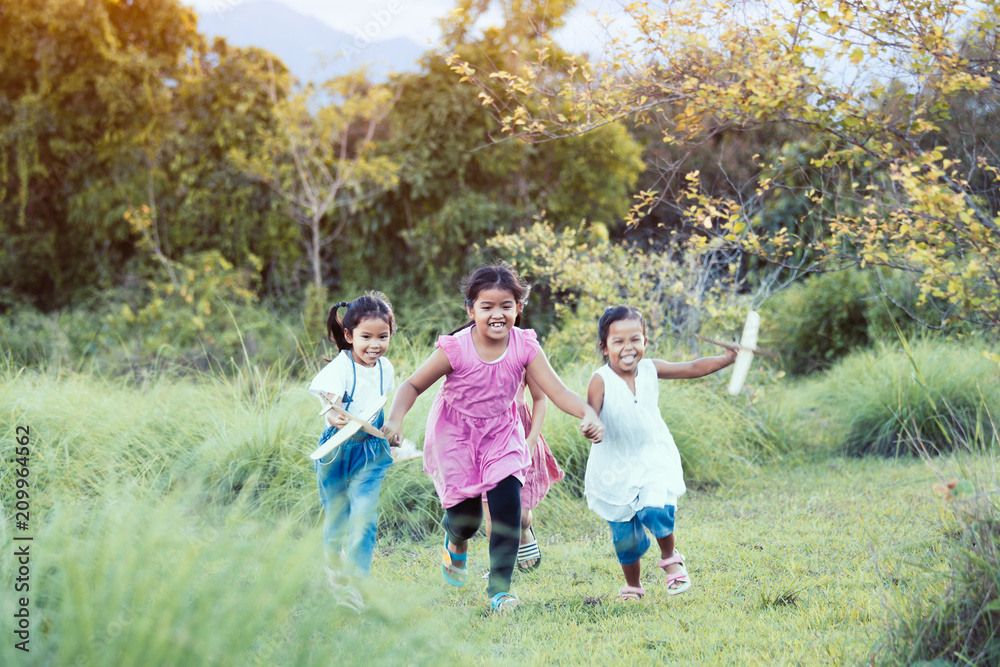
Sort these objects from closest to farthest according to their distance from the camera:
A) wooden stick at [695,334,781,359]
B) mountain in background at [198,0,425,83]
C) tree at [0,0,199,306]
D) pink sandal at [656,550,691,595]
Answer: wooden stick at [695,334,781,359] → pink sandal at [656,550,691,595] → mountain in background at [198,0,425,83] → tree at [0,0,199,306]

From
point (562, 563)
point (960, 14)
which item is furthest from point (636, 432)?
point (960, 14)

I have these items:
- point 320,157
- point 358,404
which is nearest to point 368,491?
point 358,404

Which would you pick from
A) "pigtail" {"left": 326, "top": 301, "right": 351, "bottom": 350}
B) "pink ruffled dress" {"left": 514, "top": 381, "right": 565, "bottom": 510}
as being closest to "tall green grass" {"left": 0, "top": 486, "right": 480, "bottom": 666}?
"pigtail" {"left": 326, "top": 301, "right": 351, "bottom": 350}

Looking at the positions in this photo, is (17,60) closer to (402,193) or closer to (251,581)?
(402,193)

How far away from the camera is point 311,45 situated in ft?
39.9

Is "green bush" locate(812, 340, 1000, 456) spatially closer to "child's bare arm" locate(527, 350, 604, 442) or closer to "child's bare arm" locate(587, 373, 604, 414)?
"child's bare arm" locate(587, 373, 604, 414)

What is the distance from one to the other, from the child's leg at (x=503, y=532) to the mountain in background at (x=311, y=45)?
828cm

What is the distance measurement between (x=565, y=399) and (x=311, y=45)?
10007 mm

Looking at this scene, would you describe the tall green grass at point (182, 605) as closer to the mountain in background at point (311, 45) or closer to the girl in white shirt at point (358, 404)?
the girl in white shirt at point (358, 404)

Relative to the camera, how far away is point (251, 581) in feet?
8.35

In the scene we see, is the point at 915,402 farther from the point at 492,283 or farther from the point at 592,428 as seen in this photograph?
the point at 492,283

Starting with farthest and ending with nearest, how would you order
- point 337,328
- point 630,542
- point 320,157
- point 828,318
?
point 320,157 < point 828,318 < point 337,328 < point 630,542

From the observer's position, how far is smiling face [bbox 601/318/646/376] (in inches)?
149

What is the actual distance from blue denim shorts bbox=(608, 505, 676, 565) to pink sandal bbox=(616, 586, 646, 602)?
0.41 feet
